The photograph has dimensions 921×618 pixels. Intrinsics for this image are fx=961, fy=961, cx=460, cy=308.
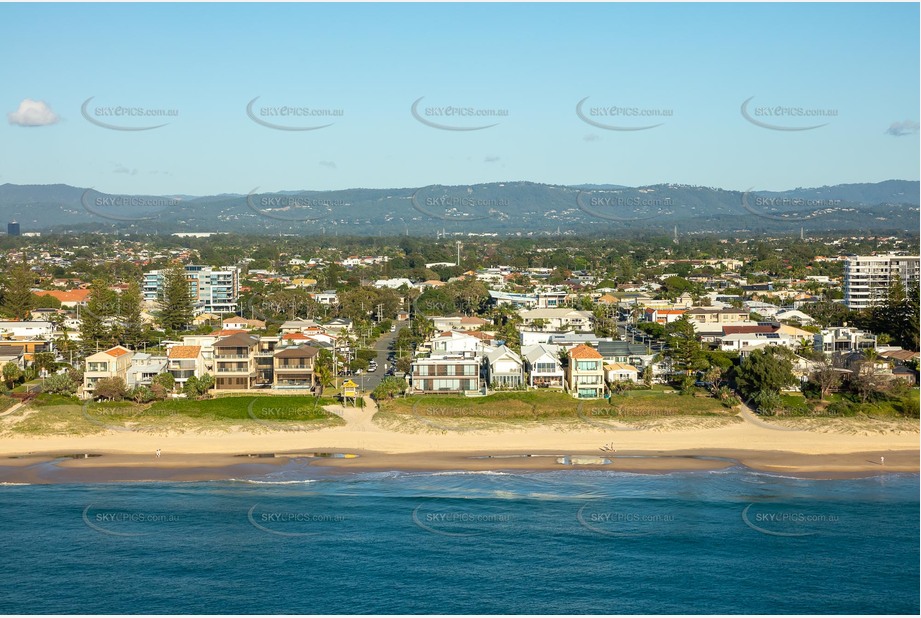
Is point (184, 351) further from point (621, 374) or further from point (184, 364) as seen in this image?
point (621, 374)

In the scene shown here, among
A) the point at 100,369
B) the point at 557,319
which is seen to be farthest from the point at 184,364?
the point at 557,319

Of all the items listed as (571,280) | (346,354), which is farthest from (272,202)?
(346,354)

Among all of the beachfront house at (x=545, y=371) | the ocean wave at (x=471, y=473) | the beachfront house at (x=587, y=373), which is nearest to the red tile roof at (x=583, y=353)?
the beachfront house at (x=587, y=373)

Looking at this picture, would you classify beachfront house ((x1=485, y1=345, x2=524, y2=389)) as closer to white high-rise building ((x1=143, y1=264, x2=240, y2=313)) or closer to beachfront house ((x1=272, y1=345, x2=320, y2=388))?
beachfront house ((x1=272, y1=345, x2=320, y2=388))

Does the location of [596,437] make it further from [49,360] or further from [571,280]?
[571,280]

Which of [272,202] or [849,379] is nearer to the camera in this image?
[849,379]
